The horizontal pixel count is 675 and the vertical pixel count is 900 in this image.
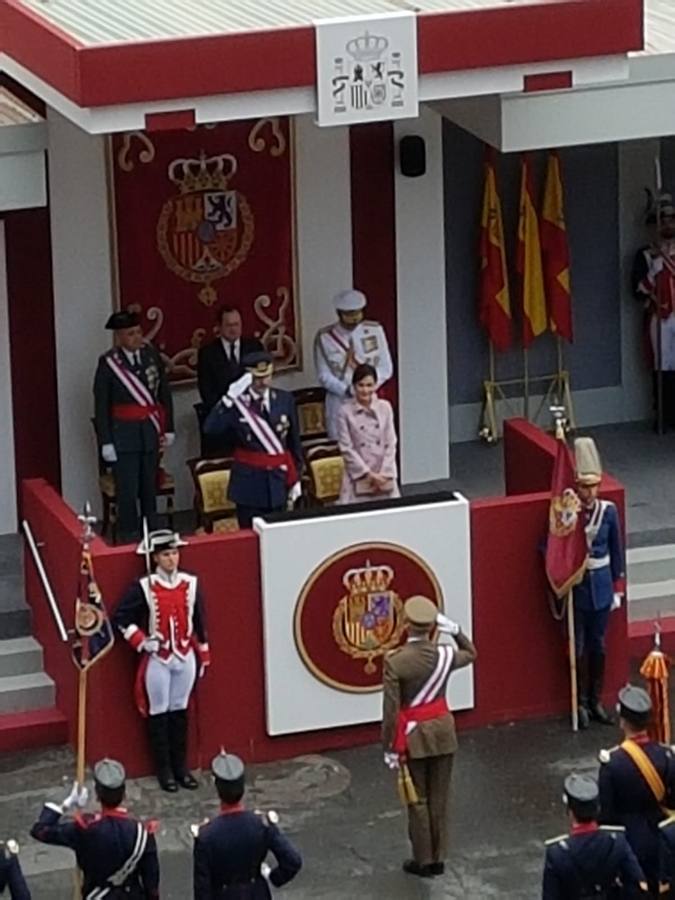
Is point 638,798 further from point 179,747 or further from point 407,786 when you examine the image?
point 179,747

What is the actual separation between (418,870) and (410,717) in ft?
2.80

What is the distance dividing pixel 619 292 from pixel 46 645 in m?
5.78

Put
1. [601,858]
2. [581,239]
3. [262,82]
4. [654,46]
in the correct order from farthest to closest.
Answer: [581,239] < [654,46] < [262,82] < [601,858]

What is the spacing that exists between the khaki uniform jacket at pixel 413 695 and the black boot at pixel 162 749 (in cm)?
177

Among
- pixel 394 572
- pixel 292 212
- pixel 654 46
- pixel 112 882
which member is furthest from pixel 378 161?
pixel 112 882

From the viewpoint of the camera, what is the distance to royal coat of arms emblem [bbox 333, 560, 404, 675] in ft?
53.8

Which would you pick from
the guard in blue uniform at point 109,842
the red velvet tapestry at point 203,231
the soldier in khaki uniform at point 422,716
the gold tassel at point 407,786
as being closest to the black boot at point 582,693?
the soldier in khaki uniform at point 422,716

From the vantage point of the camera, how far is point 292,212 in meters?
18.9

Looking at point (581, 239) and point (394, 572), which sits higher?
point (581, 239)

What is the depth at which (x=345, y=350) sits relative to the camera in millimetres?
18391

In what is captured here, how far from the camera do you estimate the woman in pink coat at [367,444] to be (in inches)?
695

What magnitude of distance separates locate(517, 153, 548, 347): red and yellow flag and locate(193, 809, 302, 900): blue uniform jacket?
7.83 m

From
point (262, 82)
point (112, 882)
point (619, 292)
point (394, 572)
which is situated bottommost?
point (112, 882)

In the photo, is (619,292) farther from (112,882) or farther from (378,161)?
(112,882)
